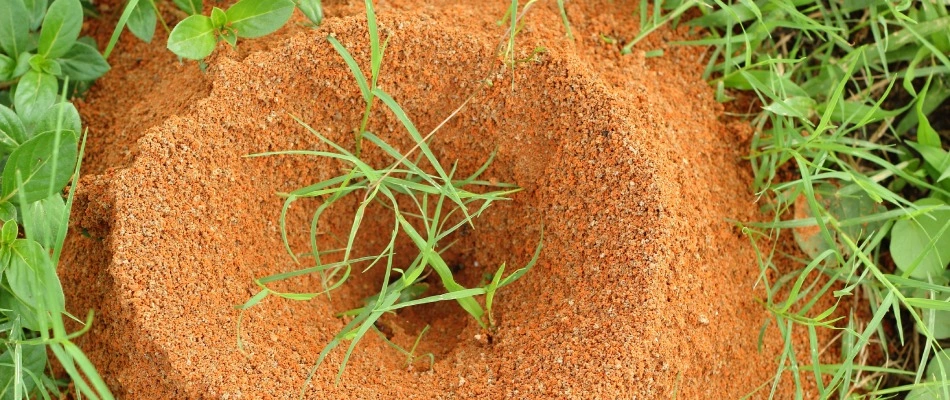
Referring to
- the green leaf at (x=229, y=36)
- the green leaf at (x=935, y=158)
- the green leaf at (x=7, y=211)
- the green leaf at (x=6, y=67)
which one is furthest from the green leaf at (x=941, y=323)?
the green leaf at (x=6, y=67)

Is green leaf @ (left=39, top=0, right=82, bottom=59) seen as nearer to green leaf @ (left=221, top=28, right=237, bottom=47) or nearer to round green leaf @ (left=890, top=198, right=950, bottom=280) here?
green leaf @ (left=221, top=28, right=237, bottom=47)

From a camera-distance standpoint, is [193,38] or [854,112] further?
[854,112]

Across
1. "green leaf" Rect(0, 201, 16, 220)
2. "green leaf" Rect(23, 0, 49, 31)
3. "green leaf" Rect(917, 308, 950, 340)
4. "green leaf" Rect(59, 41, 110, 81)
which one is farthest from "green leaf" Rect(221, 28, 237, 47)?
"green leaf" Rect(917, 308, 950, 340)

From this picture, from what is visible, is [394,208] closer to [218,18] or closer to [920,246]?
[218,18]

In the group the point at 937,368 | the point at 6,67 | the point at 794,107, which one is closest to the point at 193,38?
the point at 6,67

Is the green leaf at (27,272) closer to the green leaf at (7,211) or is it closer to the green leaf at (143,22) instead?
the green leaf at (7,211)

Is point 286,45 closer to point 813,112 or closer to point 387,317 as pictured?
point 387,317

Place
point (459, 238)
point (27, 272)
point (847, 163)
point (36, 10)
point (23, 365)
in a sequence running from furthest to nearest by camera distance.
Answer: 1. point (847, 163)
2. point (459, 238)
3. point (36, 10)
4. point (23, 365)
5. point (27, 272)
